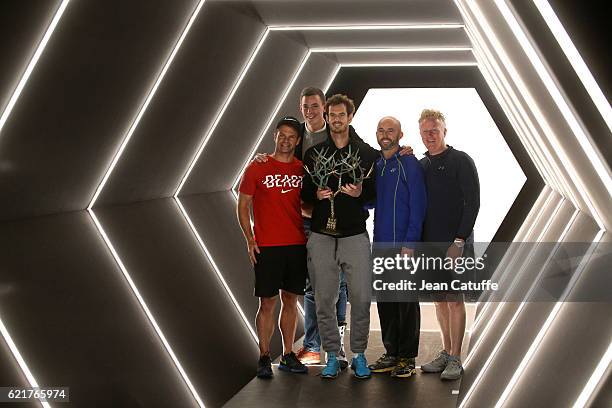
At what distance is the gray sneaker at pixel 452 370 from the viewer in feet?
14.5

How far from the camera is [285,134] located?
4.38 m

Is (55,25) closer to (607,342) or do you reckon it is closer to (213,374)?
(213,374)

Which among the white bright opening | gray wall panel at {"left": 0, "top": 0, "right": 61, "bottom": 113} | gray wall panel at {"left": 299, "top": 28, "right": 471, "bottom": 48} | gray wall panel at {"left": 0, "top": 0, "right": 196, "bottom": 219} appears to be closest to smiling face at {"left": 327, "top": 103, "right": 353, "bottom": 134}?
gray wall panel at {"left": 0, "top": 0, "right": 196, "bottom": 219}

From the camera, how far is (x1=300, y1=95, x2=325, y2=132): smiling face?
4.64m

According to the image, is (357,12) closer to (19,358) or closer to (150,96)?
(150,96)

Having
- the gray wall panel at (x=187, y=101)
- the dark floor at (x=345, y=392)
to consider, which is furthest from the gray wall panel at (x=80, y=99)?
the dark floor at (x=345, y=392)

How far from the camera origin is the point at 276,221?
4.38m

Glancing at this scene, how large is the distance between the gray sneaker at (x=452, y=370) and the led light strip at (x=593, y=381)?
276 centimetres

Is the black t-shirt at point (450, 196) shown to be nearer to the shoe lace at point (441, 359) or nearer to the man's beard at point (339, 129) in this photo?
the man's beard at point (339, 129)

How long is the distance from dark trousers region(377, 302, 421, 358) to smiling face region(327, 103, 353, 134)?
96 cm

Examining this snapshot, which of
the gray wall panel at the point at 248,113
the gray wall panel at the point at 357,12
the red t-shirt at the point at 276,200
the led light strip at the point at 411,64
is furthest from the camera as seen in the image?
the led light strip at the point at 411,64

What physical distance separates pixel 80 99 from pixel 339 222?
151 centimetres

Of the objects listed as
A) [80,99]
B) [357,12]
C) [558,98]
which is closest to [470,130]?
[357,12]

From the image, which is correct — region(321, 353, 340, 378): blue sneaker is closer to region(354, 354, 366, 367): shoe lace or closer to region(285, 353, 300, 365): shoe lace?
region(354, 354, 366, 367): shoe lace
